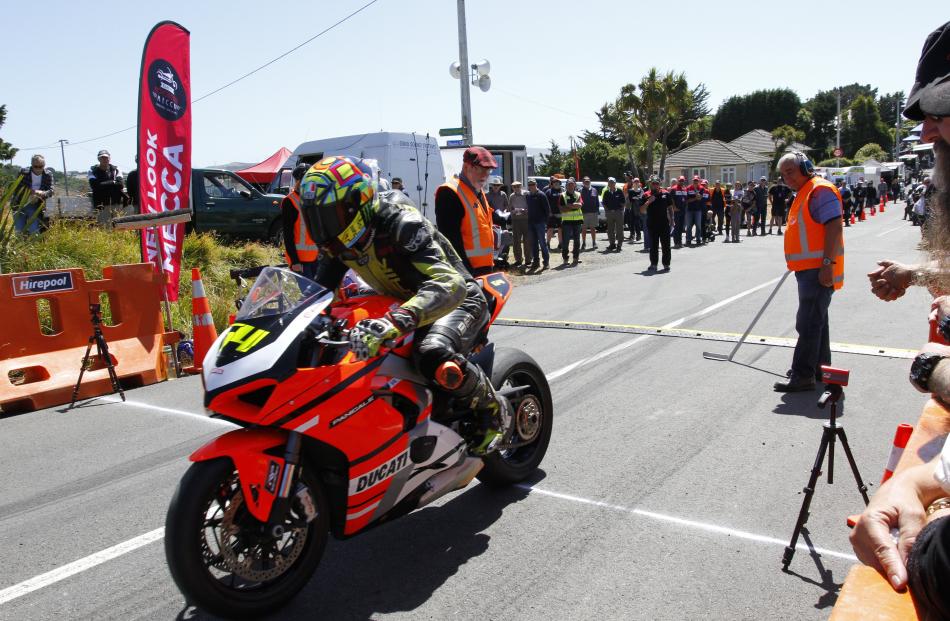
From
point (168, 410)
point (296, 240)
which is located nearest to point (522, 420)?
point (168, 410)

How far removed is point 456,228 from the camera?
6637mm

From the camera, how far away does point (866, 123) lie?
9612 cm

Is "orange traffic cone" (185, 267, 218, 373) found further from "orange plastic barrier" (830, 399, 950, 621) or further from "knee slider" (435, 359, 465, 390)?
"orange plastic barrier" (830, 399, 950, 621)

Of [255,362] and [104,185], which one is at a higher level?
[104,185]

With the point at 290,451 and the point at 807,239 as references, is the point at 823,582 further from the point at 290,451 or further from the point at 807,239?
the point at 807,239

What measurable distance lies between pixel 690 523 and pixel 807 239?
3.33 meters

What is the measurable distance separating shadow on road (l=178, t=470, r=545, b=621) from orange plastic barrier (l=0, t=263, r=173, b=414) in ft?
14.4

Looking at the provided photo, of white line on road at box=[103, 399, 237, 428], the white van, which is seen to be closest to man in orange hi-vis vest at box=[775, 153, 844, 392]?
white line on road at box=[103, 399, 237, 428]

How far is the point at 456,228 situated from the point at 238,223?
1069 cm

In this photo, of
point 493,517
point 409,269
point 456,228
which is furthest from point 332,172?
point 456,228

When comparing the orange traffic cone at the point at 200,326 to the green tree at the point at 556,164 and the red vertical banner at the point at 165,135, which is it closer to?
the red vertical banner at the point at 165,135

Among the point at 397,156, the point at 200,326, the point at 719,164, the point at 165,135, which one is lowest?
the point at 200,326

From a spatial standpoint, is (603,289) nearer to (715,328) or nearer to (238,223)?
(715,328)

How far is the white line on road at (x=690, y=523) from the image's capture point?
3574 mm
